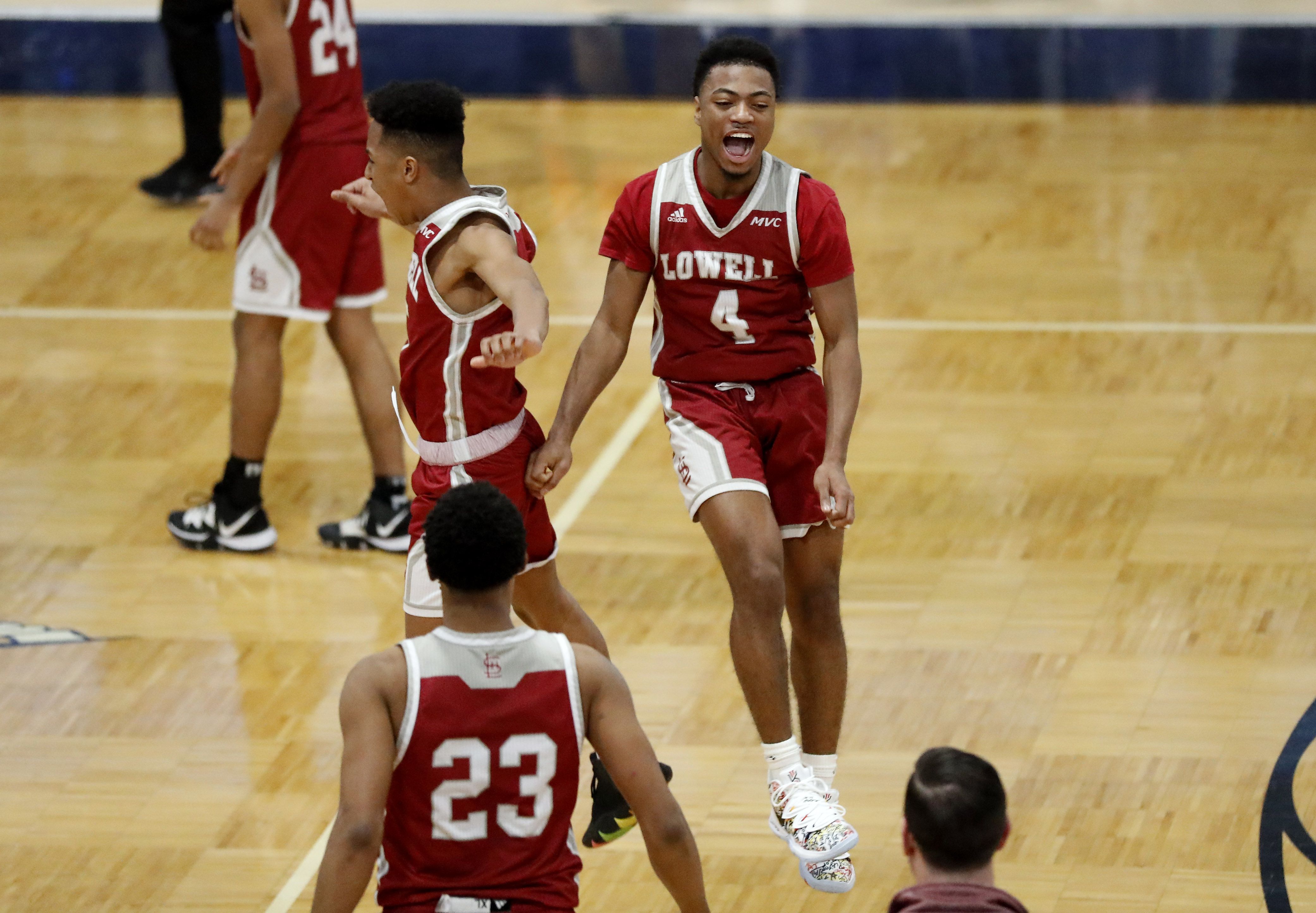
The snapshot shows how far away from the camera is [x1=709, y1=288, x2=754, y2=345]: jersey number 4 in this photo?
14.0 ft

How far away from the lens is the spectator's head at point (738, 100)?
13.5 ft

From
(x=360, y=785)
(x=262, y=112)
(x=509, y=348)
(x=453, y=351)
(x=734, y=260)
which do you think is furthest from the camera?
(x=262, y=112)

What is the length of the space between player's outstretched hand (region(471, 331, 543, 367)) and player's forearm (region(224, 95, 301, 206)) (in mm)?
2331

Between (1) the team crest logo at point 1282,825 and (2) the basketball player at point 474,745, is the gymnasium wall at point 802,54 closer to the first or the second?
(1) the team crest logo at point 1282,825

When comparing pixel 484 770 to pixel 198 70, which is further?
pixel 198 70

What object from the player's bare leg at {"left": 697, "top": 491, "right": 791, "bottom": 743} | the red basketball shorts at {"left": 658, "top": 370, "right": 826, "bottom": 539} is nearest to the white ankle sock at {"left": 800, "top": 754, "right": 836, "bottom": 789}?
the player's bare leg at {"left": 697, "top": 491, "right": 791, "bottom": 743}

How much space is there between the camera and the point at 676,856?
3.15 meters

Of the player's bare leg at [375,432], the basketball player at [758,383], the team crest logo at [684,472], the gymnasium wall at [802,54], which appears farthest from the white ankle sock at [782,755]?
the gymnasium wall at [802,54]

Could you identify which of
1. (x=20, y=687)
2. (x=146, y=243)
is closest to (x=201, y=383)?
(x=146, y=243)

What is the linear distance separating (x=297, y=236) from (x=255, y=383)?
0.47 metres

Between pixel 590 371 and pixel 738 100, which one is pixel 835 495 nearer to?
pixel 590 371

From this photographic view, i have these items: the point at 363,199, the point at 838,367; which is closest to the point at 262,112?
the point at 363,199

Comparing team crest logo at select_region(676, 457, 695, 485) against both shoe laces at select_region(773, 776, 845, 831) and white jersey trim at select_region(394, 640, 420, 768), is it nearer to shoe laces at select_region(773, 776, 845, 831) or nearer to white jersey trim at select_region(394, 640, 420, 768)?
shoe laces at select_region(773, 776, 845, 831)

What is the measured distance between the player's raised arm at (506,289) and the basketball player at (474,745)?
68cm
